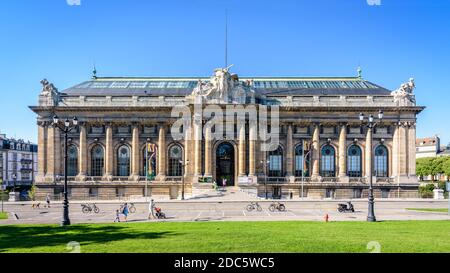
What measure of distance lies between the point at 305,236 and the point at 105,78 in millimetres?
68397

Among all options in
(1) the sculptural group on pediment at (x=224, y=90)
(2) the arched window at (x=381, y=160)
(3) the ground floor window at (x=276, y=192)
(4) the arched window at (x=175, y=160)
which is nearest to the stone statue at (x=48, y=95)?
(4) the arched window at (x=175, y=160)

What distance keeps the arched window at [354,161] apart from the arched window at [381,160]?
9.61 ft

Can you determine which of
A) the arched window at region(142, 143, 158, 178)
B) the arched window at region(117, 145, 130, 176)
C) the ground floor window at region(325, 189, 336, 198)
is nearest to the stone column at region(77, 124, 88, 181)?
the arched window at region(117, 145, 130, 176)

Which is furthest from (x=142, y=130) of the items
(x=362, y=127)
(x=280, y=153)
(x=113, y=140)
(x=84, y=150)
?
(x=362, y=127)

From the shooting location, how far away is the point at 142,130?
229 ft

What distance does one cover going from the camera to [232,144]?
67875 mm

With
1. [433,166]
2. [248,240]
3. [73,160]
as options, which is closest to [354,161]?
[73,160]

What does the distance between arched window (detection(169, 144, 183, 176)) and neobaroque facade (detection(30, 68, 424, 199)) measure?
0.17 metres

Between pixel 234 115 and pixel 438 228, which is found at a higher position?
pixel 234 115

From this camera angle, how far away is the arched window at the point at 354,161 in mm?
69688

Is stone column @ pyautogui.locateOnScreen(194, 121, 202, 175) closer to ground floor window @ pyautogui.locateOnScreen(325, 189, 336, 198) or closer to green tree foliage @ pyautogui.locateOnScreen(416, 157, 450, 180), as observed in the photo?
ground floor window @ pyautogui.locateOnScreen(325, 189, 336, 198)

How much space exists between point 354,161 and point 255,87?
869 inches

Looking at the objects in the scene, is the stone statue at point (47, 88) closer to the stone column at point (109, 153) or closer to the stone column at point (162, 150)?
the stone column at point (109, 153)
